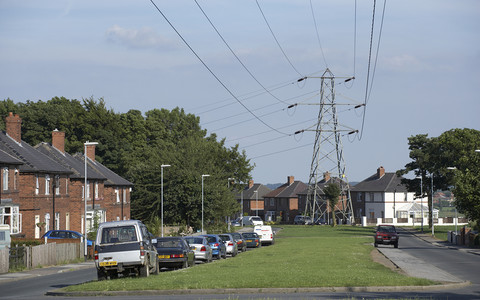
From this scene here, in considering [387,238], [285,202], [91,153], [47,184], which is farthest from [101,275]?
[285,202]

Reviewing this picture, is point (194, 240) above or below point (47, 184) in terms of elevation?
below

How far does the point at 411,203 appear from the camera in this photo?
142 metres

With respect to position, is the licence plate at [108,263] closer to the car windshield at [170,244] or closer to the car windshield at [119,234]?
the car windshield at [119,234]

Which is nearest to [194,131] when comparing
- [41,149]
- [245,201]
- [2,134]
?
[41,149]

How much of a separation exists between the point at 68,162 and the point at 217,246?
25733 millimetres

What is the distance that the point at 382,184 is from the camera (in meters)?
142

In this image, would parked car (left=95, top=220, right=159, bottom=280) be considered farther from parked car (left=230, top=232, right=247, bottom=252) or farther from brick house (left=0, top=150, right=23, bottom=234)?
parked car (left=230, top=232, right=247, bottom=252)

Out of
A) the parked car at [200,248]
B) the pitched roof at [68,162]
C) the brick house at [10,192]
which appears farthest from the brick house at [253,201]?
the parked car at [200,248]

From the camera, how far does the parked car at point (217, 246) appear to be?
43.4 meters

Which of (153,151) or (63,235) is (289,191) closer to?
(153,151)

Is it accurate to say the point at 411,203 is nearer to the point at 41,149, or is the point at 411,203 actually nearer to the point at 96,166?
the point at 96,166

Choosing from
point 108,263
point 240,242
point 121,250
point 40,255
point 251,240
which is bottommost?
point 251,240

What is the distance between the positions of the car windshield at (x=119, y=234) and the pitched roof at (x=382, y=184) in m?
117

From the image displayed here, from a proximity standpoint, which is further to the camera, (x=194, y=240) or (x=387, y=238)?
(x=387, y=238)
